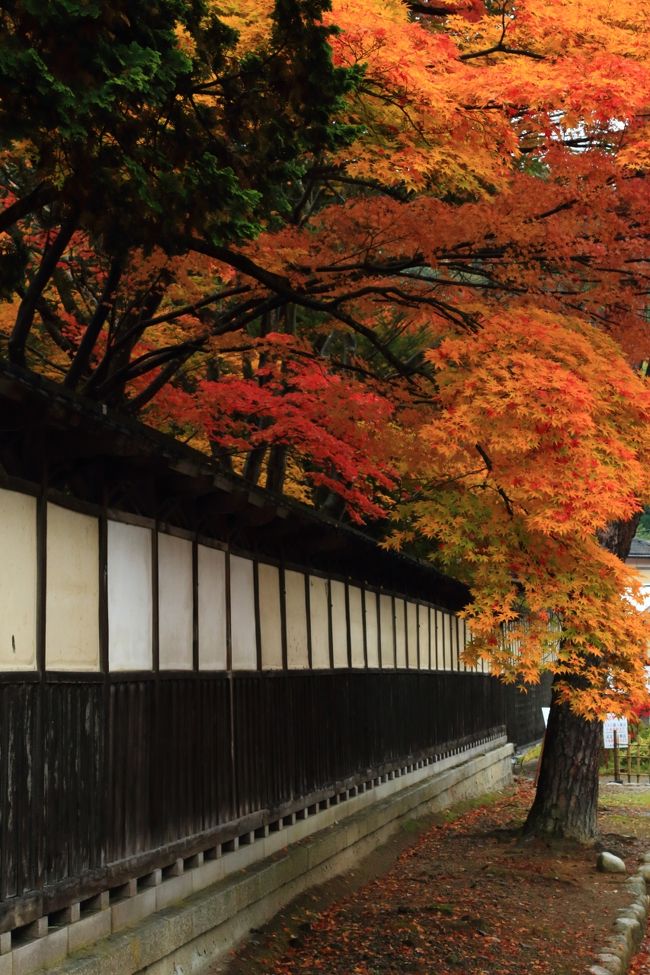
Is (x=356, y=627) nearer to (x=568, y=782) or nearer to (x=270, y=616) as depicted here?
(x=568, y=782)

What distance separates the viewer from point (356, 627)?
18.5 m

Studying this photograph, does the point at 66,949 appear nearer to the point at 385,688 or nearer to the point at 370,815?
the point at 370,815

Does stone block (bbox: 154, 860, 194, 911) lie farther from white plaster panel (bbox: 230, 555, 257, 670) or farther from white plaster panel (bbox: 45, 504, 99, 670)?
white plaster panel (bbox: 230, 555, 257, 670)

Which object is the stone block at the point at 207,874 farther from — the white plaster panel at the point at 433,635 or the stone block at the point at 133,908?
the white plaster panel at the point at 433,635

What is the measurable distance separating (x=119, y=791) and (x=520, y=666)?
559cm

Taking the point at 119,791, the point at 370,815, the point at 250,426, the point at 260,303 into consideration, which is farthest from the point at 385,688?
the point at 119,791

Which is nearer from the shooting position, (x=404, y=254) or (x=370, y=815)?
(x=404, y=254)

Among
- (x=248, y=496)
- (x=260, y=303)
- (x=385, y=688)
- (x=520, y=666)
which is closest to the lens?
(x=248, y=496)

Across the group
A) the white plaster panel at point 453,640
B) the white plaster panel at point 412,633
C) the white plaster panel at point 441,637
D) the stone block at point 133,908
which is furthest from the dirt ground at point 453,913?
the white plaster panel at point 453,640

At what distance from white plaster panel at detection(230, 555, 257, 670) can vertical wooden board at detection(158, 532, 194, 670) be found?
53.5 inches

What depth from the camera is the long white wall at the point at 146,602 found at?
7.74 metres

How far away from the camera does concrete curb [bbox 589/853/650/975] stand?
424 inches

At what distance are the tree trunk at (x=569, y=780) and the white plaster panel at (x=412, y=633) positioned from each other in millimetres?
5451

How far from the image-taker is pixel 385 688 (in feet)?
66.2
